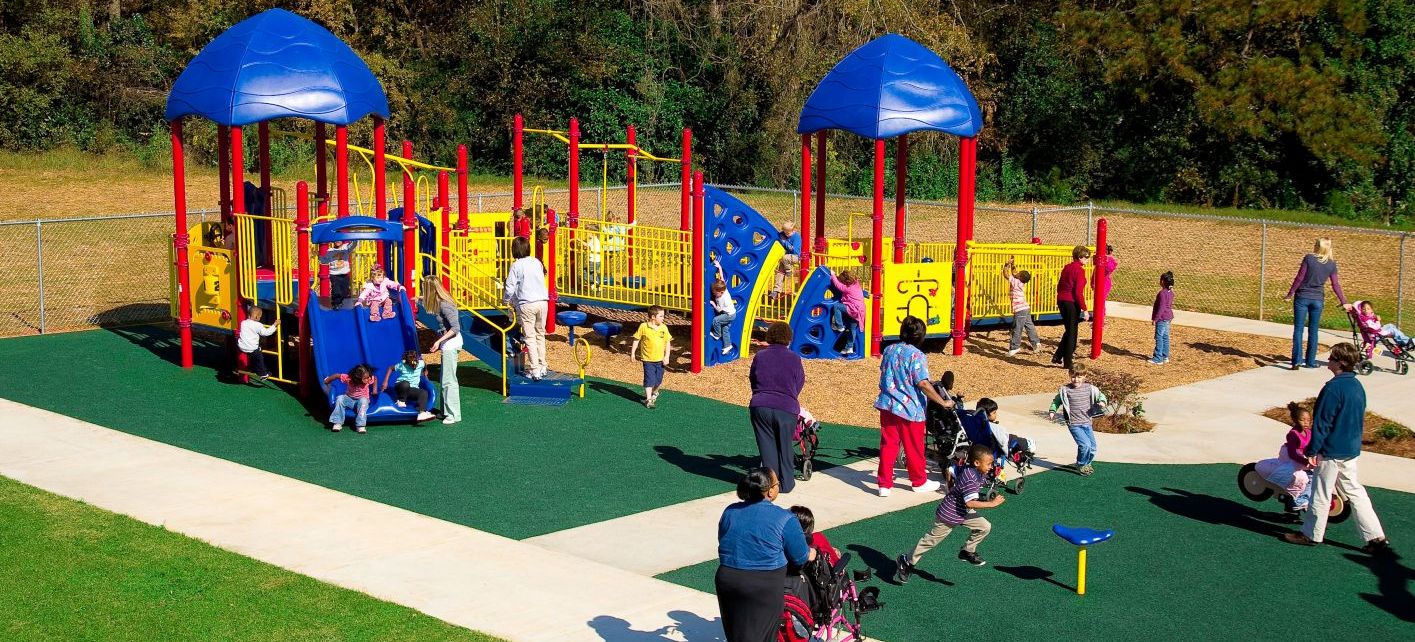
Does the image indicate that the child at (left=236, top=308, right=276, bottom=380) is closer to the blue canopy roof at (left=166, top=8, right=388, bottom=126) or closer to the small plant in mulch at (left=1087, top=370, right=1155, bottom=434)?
the blue canopy roof at (left=166, top=8, right=388, bottom=126)

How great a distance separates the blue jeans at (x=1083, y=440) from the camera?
48.6 feet

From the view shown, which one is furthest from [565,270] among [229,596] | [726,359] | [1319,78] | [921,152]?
[1319,78]

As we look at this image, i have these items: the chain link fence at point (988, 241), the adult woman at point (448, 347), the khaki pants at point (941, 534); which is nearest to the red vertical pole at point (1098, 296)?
the chain link fence at point (988, 241)

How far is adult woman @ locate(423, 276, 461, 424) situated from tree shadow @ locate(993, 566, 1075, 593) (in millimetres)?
7165

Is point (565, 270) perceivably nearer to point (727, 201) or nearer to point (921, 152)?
point (727, 201)

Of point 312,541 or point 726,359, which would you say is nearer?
point 312,541

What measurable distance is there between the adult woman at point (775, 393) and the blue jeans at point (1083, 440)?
317 cm

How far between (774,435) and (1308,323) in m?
10.1

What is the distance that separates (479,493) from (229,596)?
3428 mm

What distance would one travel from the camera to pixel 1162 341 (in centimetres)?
2077

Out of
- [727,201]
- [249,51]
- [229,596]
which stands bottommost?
[229,596]

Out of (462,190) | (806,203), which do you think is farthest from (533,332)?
(806,203)

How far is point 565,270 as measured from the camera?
22.1m

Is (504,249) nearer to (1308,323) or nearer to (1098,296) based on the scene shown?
(1098,296)
